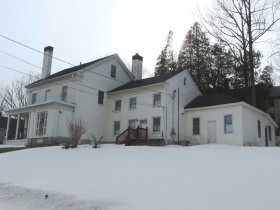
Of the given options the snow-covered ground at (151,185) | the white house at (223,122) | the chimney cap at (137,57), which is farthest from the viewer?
the chimney cap at (137,57)

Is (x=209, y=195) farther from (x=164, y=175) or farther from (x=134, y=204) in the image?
(x=164, y=175)

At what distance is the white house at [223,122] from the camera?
24156 millimetres

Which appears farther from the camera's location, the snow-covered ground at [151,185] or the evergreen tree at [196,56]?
the evergreen tree at [196,56]

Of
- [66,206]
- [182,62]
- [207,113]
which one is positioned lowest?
[66,206]

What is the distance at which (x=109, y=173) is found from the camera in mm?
9969

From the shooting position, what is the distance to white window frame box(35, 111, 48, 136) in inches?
1049

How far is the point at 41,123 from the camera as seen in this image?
27.4 m

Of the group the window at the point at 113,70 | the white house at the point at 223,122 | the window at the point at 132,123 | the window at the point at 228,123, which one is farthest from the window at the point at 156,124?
the window at the point at 113,70

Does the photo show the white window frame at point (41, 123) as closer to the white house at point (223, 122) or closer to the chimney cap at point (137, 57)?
the white house at point (223, 122)

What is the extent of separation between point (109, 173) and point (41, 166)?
3982 mm

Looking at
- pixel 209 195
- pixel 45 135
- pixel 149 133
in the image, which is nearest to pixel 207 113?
pixel 149 133

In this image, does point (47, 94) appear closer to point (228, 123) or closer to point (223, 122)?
point (223, 122)

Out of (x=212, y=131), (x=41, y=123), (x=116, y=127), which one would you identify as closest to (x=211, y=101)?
(x=212, y=131)

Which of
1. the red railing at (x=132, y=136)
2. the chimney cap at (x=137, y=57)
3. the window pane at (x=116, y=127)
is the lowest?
the red railing at (x=132, y=136)
